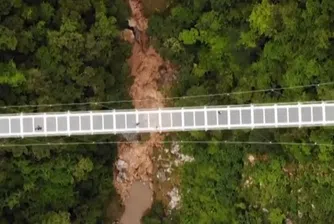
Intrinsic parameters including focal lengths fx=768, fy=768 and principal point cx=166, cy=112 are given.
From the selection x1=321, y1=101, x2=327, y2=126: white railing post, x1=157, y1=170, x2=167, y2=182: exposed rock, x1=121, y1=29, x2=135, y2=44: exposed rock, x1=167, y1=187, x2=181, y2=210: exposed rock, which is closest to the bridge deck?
x1=321, y1=101, x2=327, y2=126: white railing post

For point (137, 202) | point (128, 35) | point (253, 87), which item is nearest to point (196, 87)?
point (253, 87)

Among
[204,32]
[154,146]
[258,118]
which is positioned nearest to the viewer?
[258,118]

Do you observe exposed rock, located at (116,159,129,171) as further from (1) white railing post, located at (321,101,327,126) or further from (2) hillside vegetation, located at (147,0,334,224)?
(1) white railing post, located at (321,101,327,126)

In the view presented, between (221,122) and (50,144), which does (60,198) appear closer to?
(50,144)

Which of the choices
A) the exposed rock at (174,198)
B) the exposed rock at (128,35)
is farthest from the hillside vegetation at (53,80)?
the exposed rock at (174,198)

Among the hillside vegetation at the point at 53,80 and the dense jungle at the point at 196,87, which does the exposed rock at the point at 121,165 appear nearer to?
the dense jungle at the point at 196,87

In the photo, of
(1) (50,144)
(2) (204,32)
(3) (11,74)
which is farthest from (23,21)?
(2) (204,32)

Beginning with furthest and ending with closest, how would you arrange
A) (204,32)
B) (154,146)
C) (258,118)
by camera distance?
(154,146)
(204,32)
(258,118)
